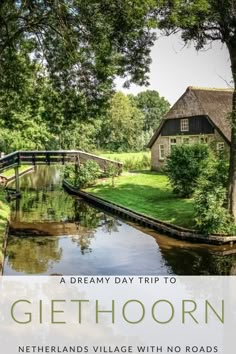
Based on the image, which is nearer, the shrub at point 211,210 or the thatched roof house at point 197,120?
the shrub at point 211,210

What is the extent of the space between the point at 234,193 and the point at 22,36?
9.80 metres

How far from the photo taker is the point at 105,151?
58031 mm

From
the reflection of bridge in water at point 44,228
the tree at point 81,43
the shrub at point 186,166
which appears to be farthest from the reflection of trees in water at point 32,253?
the shrub at point 186,166

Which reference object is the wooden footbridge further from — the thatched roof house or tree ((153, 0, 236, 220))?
tree ((153, 0, 236, 220))

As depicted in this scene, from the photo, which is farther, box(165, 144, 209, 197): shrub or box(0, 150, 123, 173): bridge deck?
box(0, 150, 123, 173): bridge deck

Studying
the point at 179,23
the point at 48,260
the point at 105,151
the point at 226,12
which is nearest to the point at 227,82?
the point at 226,12

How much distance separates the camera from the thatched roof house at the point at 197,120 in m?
28.6

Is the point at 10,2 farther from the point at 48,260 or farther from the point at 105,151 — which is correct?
the point at 105,151

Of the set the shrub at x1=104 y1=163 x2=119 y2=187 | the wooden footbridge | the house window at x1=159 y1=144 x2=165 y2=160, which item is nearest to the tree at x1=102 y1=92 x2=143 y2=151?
the house window at x1=159 y1=144 x2=165 y2=160

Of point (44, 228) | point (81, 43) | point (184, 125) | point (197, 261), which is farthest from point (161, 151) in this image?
point (81, 43)

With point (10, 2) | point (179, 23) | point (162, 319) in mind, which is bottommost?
point (162, 319)

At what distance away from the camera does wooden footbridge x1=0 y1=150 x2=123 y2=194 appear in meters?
28.0

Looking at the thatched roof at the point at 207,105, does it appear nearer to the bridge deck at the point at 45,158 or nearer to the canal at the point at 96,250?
the bridge deck at the point at 45,158

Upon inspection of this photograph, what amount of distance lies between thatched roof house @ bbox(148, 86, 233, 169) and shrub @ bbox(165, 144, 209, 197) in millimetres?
5687
